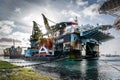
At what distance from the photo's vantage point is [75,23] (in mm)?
119188

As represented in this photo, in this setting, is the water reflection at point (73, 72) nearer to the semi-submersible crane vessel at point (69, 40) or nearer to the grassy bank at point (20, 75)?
the grassy bank at point (20, 75)

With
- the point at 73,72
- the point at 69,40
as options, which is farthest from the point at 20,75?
the point at 69,40

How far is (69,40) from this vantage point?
10694 centimetres

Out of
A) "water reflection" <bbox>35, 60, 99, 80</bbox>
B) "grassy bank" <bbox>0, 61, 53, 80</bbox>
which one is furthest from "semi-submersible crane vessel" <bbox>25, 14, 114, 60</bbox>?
"grassy bank" <bbox>0, 61, 53, 80</bbox>

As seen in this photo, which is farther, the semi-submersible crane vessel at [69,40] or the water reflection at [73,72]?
the semi-submersible crane vessel at [69,40]

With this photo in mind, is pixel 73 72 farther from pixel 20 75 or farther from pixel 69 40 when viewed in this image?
Result: pixel 69 40

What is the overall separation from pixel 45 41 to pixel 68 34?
25.0 metres

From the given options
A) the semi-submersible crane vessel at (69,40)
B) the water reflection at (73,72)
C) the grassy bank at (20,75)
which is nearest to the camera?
the grassy bank at (20,75)

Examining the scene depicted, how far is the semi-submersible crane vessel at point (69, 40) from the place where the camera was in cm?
10381

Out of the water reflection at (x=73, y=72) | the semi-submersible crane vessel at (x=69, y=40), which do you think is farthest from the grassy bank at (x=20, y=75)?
the semi-submersible crane vessel at (x=69, y=40)

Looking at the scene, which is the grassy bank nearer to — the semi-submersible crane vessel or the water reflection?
the water reflection

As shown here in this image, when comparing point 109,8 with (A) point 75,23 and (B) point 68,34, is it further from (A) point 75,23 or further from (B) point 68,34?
(A) point 75,23

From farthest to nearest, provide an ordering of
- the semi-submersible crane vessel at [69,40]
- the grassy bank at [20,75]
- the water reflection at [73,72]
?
the semi-submersible crane vessel at [69,40] < the water reflection at [73,72] < the grassy bank at [20,75]

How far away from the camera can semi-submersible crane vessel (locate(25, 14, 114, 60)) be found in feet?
341
